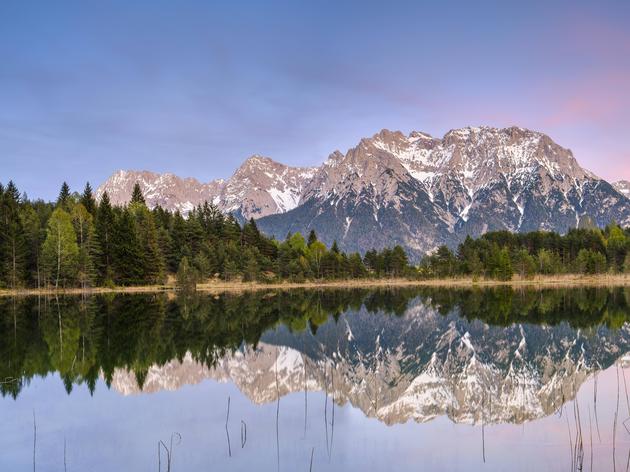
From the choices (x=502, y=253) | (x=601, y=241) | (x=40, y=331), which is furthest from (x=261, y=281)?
(x=601, y=241)

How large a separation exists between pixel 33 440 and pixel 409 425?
11.9 meters

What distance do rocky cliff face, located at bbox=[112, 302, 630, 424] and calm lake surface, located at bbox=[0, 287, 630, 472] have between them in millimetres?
114

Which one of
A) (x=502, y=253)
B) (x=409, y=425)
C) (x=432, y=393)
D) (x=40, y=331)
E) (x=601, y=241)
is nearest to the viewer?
(x=409, y=425)

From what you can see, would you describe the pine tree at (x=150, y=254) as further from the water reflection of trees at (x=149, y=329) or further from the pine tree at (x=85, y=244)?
the water reflection of trees at (x=149, y=329)

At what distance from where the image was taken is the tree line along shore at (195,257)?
10675 centimetres

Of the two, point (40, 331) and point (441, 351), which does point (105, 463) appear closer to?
point (441, 351)

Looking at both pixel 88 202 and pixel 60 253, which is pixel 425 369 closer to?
pixel 60 253

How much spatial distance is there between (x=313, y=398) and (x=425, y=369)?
8670 millimetres

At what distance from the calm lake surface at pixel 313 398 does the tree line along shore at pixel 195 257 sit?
62737mm

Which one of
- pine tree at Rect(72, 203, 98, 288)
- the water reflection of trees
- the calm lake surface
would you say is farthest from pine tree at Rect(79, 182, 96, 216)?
the calm lake surface

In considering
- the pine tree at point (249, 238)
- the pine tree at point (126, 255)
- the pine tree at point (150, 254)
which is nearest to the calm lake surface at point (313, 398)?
the pine tree at point (126, 255)

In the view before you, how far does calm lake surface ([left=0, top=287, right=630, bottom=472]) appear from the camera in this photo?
55.9 feet

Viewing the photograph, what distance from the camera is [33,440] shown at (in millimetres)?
18312

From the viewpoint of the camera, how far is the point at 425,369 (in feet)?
103
